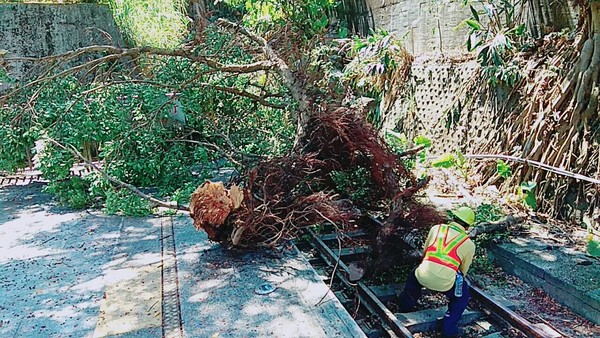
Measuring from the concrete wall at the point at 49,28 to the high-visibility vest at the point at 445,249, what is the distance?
28.0 feet

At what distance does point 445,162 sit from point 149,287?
487 centimetres

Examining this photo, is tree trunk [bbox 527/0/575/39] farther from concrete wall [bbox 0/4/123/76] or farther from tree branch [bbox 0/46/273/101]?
concrete wall [bbox 0/4/123/76]

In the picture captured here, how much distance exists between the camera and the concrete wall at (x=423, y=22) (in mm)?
8383

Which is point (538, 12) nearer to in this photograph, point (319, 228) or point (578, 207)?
point (578, 207)

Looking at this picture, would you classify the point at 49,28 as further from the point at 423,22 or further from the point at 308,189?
the point at 308,189

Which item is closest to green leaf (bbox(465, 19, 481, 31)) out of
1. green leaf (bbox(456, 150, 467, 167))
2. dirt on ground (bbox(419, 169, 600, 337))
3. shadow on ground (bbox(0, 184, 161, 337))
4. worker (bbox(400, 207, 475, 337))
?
green leaf (bbox(456, 150, 467, 167))

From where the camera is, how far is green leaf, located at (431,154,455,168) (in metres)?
7.28

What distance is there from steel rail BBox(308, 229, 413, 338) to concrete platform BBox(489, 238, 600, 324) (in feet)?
5.38

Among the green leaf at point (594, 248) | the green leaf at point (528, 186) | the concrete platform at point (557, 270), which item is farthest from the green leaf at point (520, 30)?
the green leaf at point (594, 248)

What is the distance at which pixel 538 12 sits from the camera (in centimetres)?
659

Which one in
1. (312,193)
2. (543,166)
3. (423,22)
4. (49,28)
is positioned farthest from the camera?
(49,28)

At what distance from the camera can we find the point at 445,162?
7328 millimetres

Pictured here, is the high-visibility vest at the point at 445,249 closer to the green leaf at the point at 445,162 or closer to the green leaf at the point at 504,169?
the green leaf at the point at 504,169

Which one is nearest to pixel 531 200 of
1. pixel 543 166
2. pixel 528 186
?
pixel 528 186
